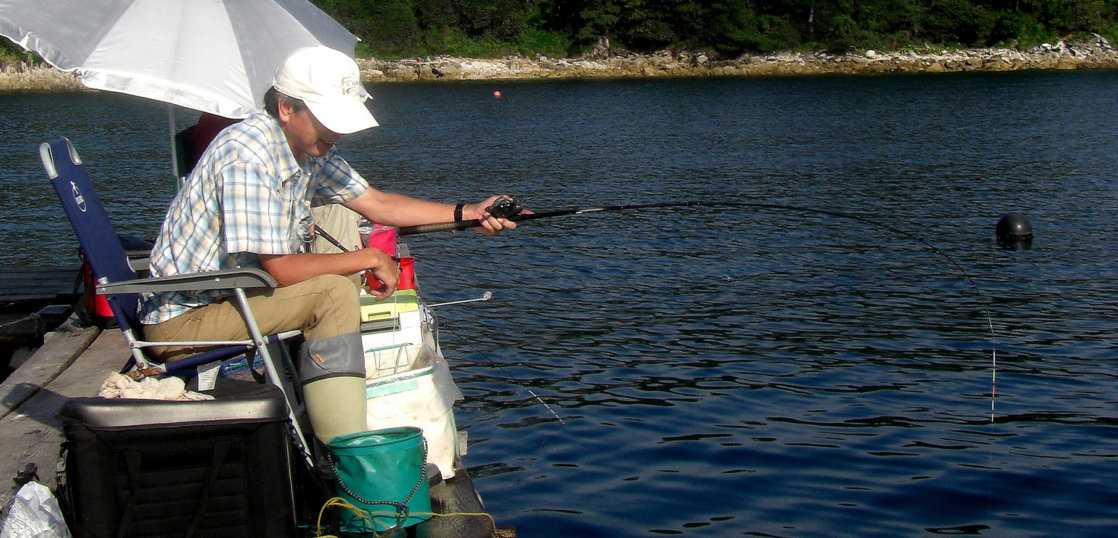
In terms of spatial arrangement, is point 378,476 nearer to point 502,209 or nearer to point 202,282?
point 202,282

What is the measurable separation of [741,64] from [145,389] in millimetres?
65781

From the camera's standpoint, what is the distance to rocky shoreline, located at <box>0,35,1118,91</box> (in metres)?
65.4

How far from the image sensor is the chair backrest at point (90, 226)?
439 cm

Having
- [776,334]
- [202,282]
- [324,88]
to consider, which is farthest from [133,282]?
[776,334]

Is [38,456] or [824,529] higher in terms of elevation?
[38,456]

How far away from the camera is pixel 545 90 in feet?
177

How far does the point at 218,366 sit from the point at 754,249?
9.54 m

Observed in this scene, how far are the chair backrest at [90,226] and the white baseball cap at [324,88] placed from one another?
973mm

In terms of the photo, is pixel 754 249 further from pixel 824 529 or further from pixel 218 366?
pixel 218 366

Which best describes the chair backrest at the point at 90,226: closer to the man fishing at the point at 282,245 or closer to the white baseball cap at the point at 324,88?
the man fishing at the point at 282,245

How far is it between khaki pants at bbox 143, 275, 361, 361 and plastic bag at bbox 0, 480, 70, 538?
741 mm

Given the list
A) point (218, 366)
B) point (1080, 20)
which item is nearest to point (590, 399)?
point (218, 366)

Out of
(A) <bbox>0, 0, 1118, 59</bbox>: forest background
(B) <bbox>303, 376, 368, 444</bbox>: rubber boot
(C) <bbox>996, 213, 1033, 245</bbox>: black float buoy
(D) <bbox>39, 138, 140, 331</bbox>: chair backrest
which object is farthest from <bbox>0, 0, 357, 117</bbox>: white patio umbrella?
(A) <bbox>0, 0, 1118, 59</bbox>: forest background

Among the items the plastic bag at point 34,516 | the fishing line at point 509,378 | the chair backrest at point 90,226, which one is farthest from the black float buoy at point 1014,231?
the plastic bag at point 34,516
